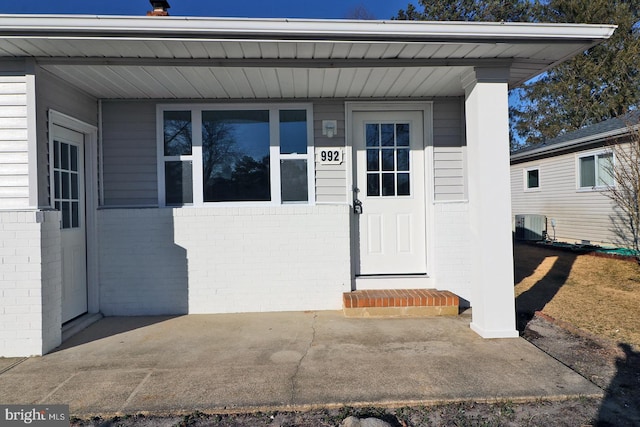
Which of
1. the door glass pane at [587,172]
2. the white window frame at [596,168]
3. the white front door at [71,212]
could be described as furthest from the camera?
the door glass pane at [587,172]

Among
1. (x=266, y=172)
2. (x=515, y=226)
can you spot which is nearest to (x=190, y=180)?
(x=266, y=172)

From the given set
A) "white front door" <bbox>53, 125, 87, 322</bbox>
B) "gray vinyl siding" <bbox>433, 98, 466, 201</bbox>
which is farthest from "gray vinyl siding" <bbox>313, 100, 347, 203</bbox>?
"white front door" <bbox>53, 125, 87, 322</bbox>

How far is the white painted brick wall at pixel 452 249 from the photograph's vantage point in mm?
4898

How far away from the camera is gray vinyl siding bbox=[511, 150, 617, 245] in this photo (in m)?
9.57

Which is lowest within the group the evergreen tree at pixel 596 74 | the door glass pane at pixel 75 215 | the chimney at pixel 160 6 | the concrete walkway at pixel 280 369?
A: the concrete walkway at pixel 280 369

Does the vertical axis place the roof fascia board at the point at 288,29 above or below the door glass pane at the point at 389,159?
above

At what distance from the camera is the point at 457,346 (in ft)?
11.8

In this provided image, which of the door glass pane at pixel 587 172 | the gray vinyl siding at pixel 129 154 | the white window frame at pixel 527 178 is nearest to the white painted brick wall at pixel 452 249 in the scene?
the gray vinyl siding at pixel 129 154

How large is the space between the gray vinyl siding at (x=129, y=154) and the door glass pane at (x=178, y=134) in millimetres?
167

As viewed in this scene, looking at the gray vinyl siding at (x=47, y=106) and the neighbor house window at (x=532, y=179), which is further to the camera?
the neighbor house window at (x=532, y=179)

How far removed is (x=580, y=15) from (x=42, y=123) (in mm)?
23735

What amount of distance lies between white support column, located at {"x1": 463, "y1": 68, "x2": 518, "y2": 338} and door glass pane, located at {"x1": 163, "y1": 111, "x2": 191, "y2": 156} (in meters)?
3.47

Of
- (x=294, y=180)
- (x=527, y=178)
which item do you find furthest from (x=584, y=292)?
(x=527, y=178)

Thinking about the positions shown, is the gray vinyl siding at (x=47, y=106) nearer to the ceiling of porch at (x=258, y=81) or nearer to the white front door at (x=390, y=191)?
the ceiling of porch at (x=258, y=81)
